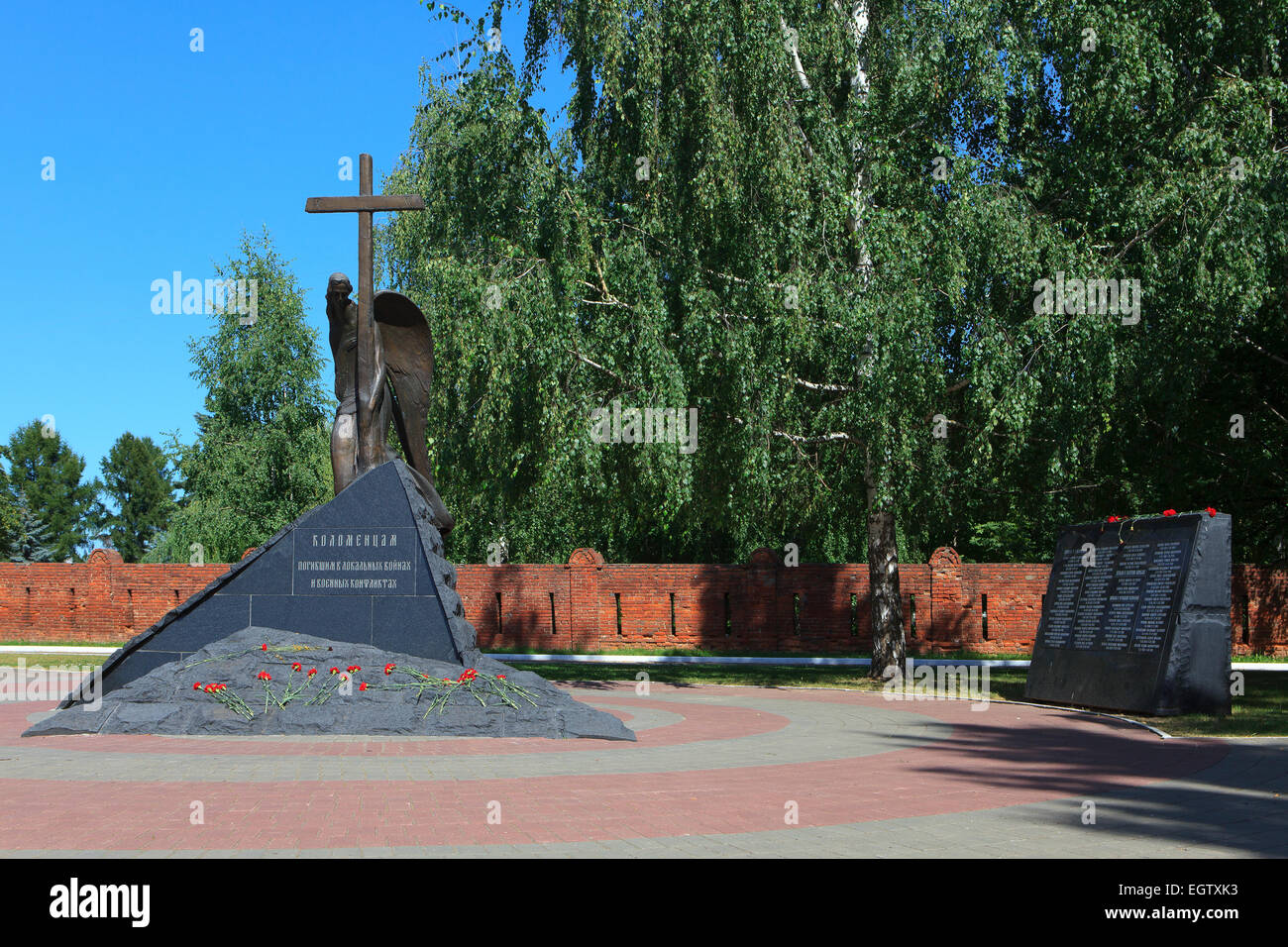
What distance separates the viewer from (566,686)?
61.1 ft

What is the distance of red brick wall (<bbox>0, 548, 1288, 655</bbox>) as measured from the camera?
27.7 m

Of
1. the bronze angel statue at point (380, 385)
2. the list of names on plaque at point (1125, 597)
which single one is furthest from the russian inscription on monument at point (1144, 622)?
the bronze angel statue at point (380, 385)

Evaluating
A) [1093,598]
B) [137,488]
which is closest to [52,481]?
[137,488]

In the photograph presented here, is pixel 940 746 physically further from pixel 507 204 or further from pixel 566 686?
pixel 507 204

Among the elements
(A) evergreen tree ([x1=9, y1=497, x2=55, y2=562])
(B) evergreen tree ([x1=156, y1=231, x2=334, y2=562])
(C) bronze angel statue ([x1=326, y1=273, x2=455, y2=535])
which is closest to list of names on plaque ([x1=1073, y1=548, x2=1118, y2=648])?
(C) bronze angel statue ([x1=326, y1=273, x2=455, y2=535])

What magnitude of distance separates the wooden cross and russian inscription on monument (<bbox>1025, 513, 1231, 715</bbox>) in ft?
31.1

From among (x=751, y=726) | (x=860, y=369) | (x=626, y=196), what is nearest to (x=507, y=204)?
(x=626, y=196)

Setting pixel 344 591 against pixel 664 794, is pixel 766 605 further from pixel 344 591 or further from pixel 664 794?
pixel 664 794

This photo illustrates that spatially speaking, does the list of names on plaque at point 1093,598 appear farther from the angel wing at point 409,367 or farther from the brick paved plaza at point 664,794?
the angel wing at point 409,367

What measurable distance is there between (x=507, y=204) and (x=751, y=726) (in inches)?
342

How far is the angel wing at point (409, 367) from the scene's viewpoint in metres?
14.2

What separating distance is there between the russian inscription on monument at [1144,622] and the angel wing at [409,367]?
8476mm

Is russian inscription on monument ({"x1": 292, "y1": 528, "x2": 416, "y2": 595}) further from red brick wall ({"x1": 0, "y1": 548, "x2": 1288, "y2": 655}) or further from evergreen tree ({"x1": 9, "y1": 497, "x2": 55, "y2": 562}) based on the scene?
evergreen tree ({"x1": 9, "y1": 497, "x2": 55, "y2": 562})

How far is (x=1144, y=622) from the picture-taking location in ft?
45.2
